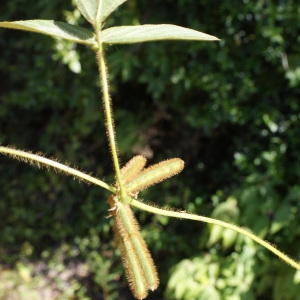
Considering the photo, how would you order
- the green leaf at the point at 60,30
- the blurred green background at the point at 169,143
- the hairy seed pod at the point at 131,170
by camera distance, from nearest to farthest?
the green leaf at the point at 60,30 < the hairy seed pod at the point at 131,170 < the blurred green background at the point at 169,143

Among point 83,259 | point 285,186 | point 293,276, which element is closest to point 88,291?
point 83,259

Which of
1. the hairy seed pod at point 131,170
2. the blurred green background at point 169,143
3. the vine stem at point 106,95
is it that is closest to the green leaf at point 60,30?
the vine stem at point 106,95

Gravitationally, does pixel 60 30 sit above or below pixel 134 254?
above

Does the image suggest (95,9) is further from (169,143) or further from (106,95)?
(169,143)

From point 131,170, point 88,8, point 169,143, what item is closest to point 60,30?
point 88,8

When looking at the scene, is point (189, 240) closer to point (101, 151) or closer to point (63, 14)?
point (101, 151)

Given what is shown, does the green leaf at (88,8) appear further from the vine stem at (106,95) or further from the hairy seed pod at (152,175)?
the hairy seed pod at (152,175)
